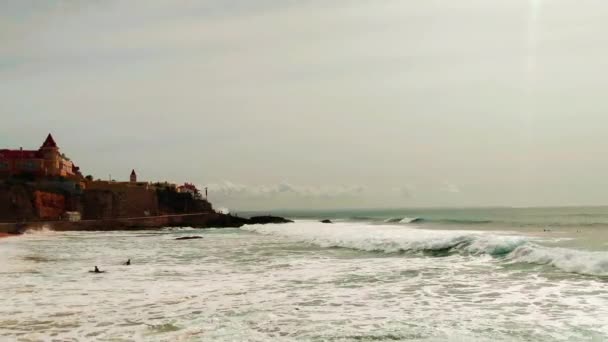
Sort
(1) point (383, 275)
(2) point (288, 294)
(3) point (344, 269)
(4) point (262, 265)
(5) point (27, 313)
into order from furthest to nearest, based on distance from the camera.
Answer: (4) point (262, 265)
(3) point (344, 269)
(1) point (383, 275)
(2) point (288, 294)
(5) point (27, 313)

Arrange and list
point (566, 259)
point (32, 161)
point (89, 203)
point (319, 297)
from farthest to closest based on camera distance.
Answer: point (32, 161)
point (89, 203)
point (566, 259)
point (319, 297)

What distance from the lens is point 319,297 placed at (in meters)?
14.0

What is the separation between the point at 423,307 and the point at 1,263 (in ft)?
59.4

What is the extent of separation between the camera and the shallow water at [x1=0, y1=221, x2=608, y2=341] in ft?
34.4

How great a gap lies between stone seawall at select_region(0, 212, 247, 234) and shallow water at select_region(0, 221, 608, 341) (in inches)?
1098

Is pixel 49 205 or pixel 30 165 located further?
pixel 30 165

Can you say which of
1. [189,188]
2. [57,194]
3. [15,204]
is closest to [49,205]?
[57,194]

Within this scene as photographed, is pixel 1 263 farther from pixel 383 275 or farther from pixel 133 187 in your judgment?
pixel 133 187

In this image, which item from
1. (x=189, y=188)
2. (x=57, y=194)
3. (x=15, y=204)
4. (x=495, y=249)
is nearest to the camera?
(x=495, y=249)

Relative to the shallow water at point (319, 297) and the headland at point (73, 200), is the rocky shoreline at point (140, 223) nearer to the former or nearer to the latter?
the headland at point (73, 200)

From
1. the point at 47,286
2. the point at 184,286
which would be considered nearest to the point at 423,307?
the point at 184,286

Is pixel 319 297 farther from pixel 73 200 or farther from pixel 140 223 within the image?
pixel 73 200

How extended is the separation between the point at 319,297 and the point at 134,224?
1989 inches

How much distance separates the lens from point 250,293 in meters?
14.7
